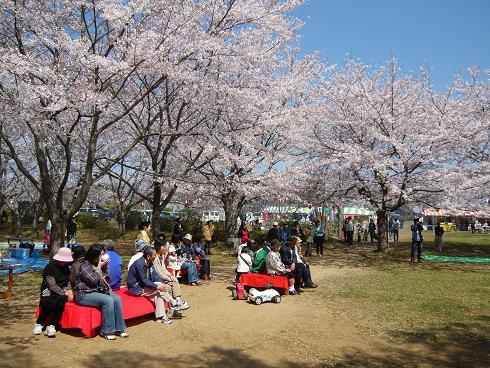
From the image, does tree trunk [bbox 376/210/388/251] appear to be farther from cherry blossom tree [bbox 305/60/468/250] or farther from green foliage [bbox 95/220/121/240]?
green foliage [bbox 95/220/121/240]

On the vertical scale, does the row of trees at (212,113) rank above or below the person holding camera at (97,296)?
above

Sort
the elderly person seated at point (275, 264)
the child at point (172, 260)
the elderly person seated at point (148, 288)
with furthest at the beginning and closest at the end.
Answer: the child at point (172, 260) → the elderly person seated at point (275, 264) → the elderly person seated at point (148, 288)

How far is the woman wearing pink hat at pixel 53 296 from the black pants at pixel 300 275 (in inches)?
206

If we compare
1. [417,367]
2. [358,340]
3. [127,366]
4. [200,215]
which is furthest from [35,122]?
[200,215]

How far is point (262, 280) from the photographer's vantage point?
9.34 meters

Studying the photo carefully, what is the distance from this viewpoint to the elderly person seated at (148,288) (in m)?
7.18

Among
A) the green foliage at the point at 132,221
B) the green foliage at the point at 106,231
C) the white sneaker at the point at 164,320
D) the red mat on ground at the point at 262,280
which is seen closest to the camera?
the white sneaker at the point at 164,320

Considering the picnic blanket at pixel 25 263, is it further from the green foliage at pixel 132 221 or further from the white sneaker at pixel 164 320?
the green foliage at pixel 132 221

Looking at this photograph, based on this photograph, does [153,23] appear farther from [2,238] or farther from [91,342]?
[2,238]

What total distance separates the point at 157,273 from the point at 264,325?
2.19 meters

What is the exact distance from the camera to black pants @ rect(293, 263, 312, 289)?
1011 centimetres

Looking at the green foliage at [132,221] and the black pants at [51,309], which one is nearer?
the black pants at [51,309]

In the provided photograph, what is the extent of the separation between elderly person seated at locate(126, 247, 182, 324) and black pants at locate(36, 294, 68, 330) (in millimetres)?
1273

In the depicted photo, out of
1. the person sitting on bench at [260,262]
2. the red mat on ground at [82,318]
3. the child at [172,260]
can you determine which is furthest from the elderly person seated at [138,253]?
the person sitting on bench at [260,262]
